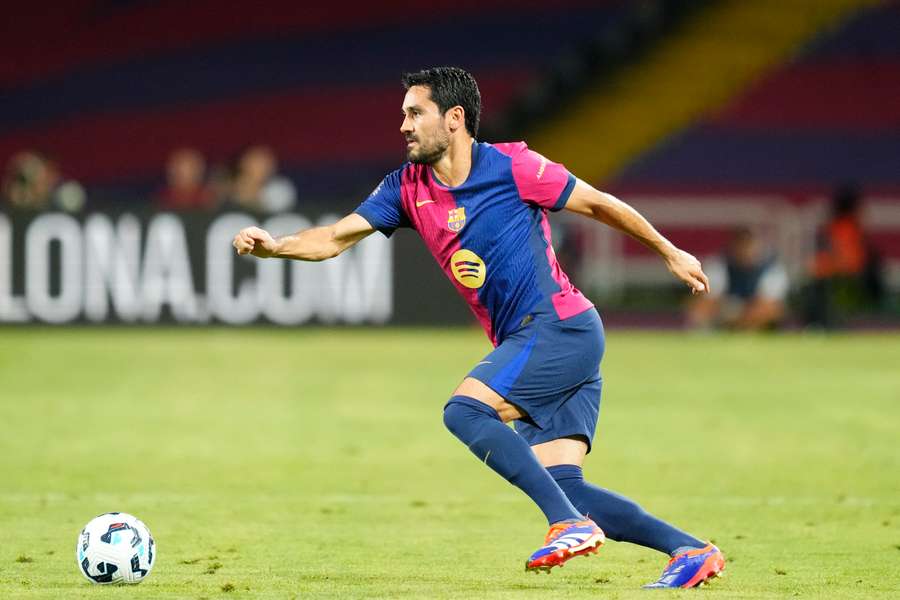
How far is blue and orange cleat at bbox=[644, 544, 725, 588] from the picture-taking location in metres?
5.96

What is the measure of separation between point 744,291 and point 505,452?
45.4ft

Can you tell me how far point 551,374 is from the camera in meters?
6.18

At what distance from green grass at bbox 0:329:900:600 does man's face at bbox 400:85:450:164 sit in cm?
159

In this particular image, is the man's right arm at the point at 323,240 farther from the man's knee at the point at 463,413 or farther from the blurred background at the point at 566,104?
the blurred background at the point at 566,104

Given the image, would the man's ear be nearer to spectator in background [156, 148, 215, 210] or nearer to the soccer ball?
the soccer ball

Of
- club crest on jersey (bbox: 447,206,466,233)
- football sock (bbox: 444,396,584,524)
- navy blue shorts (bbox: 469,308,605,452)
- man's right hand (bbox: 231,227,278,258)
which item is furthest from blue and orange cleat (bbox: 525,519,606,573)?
man's right hand (bbox: 231,227,278,258)

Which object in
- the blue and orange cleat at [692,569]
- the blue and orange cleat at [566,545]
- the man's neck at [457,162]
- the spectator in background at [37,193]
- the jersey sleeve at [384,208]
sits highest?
the spectator in background at [37,193]

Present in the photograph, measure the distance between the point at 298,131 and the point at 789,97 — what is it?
25.2ft

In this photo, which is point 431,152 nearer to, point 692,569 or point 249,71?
point 692,569

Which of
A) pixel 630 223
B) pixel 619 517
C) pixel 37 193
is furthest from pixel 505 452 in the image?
pixel 37 193

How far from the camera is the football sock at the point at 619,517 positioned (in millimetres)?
6090

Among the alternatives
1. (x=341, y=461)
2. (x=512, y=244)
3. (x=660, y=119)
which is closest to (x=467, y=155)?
(x=512, y=244)

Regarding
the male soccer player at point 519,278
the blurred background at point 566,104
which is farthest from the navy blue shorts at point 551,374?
the blurred background at point 566,104

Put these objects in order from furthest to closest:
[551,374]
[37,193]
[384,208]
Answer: [37,193] < [384,208] < [551,374]
